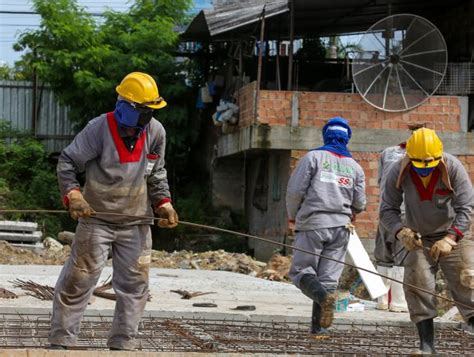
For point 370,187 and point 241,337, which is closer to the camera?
point 241,337

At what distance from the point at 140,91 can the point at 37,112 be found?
17.7 metres

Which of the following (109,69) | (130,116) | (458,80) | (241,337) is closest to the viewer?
(130,116)

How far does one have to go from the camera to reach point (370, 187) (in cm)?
1714

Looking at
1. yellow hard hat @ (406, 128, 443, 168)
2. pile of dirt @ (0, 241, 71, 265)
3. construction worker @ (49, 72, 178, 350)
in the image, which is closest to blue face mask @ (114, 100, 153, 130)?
construction worker @ (49, 72, 178, 350)

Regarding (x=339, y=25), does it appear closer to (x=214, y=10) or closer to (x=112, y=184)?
(x=214, y=10)

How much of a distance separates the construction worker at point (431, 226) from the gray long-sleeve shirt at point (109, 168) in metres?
1.92

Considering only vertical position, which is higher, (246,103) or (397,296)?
(246,103)

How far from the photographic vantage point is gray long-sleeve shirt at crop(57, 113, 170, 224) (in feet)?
21.8

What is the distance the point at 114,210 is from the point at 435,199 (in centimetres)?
238

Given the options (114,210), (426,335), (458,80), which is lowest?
(426,335)

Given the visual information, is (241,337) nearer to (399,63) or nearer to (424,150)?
(424,150)

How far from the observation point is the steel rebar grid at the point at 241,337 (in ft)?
23.6

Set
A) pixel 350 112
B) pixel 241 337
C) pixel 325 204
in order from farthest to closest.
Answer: pixel 350 112 < pixel 325 204 < pixel 241 337

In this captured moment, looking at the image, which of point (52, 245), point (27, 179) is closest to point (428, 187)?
point (52, 245)
